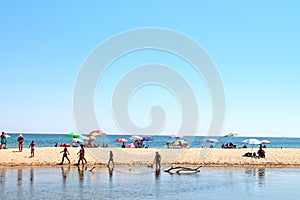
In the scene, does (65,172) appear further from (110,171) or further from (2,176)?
(2,176)

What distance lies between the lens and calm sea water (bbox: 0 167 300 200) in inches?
829

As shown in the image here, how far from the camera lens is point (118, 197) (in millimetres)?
20375

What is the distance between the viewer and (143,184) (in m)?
25.3

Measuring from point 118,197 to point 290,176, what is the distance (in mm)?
16295

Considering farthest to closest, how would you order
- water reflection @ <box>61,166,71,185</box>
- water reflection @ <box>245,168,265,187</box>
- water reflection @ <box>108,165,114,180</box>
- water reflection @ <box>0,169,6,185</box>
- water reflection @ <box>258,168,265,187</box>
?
water reflection @ <box>108,165,114,180</box>
water reflection @ <box>245,168,265,187</box>
water reflection @ <box>61,166,71,185</box>
water reflection @ <box>258,168,265,187</box>
water reflection @ <box>0,169,6,185</box>

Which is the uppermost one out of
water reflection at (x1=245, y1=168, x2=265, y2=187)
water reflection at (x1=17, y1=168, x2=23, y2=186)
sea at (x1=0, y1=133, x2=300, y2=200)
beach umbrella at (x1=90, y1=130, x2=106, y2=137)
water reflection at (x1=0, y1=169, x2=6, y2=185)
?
beach umbrella at (x1=90, y1=130, x2=106, y2=137)

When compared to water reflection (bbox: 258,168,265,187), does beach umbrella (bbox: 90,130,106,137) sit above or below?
above

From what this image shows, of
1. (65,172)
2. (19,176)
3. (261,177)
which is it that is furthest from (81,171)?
(261,177)

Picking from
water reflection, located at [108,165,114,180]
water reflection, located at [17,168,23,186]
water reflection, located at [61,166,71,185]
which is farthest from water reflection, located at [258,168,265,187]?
water reflection, located at [17,168,23,186]

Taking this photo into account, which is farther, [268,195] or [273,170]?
[273,170]

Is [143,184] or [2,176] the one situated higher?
[2,176]

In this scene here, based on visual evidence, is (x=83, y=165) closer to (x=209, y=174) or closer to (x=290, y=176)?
(x=209, y=174)

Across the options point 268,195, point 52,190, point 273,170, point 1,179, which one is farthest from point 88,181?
point 273,170

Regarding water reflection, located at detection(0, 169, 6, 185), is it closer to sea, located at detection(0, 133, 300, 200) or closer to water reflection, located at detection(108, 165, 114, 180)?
sea, located at detection(0, 133, 300, 200)
